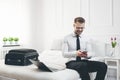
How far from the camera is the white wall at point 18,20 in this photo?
16.3 ft

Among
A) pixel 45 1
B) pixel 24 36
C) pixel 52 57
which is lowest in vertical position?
pixel 52 57

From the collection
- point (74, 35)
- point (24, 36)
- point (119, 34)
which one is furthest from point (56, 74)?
point (24, 36)

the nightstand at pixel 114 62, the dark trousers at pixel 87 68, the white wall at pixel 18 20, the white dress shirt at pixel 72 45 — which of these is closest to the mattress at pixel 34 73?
the dark trousers at pixel 87 68

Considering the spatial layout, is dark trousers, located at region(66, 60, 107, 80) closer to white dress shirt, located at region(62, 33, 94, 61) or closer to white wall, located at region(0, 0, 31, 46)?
white dress shirt, located at region(62, 33, 94, 61)

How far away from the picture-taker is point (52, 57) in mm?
3727

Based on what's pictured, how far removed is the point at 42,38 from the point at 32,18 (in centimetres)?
58

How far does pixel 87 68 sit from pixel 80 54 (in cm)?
23

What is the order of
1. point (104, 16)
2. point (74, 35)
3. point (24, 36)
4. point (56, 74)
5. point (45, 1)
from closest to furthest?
point (56, 74), point (74, 35), point (104, 16), point (45, 1), point (24, 36)

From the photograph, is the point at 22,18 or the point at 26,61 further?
the point at 22,18

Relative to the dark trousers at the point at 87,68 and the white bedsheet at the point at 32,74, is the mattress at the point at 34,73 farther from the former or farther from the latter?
the dark trousers at the point at 87,68

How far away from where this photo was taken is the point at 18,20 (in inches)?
202

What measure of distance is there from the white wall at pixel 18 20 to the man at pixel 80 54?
2420 mm

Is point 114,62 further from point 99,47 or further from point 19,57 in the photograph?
point 19,57

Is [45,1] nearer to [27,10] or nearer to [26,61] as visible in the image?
[27,10]
